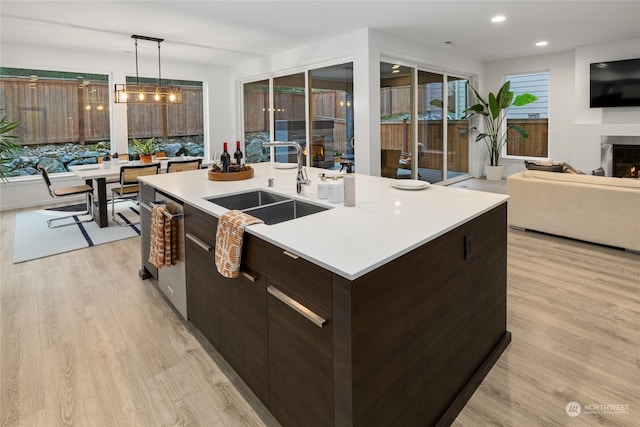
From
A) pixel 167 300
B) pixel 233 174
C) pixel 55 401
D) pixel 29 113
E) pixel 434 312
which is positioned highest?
pixel 29 113

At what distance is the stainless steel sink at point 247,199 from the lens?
2467 millimetres

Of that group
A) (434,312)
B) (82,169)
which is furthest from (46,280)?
(434,312)

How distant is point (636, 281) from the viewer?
3166 mm

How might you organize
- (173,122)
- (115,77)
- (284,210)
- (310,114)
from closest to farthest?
1. (284,210)
2. (310,114)
3. (115,77)
4. (173,122)

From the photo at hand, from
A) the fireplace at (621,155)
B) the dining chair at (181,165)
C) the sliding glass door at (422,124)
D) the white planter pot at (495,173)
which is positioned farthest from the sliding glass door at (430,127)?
the dining chair at (181,165)

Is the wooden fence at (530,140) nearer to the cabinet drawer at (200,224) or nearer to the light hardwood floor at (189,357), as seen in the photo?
the light hardwood floor at (189,357)

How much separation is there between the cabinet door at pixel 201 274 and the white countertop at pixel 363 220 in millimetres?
89

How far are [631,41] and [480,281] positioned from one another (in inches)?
280

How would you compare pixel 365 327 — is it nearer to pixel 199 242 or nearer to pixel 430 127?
pixel 199 242

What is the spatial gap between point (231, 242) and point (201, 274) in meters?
0.61

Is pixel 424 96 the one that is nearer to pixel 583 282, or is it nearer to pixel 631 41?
pixel 631 41

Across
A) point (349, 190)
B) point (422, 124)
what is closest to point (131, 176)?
Answer: point (349, 190)

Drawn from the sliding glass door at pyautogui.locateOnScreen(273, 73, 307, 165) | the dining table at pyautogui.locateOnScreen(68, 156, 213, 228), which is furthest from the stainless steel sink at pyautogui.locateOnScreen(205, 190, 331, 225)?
the sliding glass door at pyautogui.locateOnScreen(273, 73, 307, 165)

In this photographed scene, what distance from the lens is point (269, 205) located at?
225 centimetres
